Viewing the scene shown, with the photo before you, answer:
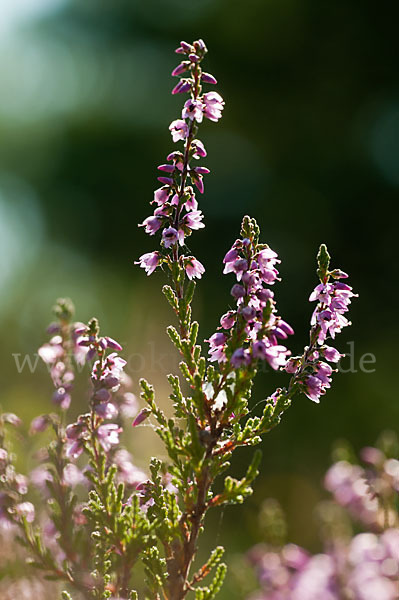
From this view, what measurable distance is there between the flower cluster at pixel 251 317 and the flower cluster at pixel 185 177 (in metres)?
0.11

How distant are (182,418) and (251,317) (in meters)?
0.25

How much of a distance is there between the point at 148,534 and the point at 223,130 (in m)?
7.44

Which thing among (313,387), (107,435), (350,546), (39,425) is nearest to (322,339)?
(313,387)

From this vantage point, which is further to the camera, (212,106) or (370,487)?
(370,487)

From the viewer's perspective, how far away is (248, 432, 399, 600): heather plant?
1.26 metres

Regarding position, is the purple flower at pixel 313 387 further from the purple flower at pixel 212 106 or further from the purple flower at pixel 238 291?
the purple flower at pixel 212 106

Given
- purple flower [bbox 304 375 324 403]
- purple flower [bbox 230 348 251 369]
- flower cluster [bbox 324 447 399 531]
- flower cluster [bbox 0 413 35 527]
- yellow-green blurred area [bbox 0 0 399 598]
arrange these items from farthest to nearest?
yellow-green blurred area [bbox 0 0 399 598] < flower cluster [bbox 324 447 399 531] < flower cluster [bbox 0 413 35 527] < purple flower [bbox 304 375 324 403] < purple flower [bbox 230 348 251 369]

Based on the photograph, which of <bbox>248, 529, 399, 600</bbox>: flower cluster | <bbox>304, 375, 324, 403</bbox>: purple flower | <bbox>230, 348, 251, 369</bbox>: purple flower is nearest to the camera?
<bbox>230, 348, 251, 369</bbox>: purple flower

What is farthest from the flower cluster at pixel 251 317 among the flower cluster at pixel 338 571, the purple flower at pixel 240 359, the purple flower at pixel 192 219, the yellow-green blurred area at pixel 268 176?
the yellow-green blurred area at pixel 268 176

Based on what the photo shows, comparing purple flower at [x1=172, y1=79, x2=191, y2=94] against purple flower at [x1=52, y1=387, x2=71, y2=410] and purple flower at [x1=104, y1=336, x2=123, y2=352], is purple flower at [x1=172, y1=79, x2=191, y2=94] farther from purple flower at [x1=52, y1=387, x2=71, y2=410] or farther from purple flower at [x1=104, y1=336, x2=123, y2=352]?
purple flower at [x1=52, y1=387, x2=71, y2=410]

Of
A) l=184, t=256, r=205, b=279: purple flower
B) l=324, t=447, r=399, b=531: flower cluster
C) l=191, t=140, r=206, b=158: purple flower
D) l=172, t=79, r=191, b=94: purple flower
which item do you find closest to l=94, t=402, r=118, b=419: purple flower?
l=184, t=256, r=205, b=279: purple flower

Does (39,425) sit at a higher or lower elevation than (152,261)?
lower

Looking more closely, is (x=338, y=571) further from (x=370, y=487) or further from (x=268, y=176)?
(x=268, y=176)

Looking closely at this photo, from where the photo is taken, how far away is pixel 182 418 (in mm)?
1050
